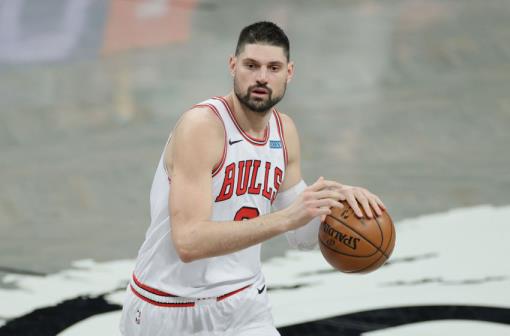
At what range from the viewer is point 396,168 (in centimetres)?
841

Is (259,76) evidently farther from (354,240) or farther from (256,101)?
(354,240)

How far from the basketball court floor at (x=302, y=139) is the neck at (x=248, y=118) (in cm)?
164

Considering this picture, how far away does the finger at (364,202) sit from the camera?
11.9 ft

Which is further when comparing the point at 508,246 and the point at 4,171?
the point at 4,171

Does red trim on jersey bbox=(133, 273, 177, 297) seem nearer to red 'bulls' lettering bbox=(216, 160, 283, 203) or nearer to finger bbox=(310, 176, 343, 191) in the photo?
red 'bulls' lettering bbox=(216, 160, 283, 203)

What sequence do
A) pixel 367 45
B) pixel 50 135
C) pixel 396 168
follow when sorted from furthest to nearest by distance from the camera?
pixel 367 45, pixel 50 135, pixel 396 168

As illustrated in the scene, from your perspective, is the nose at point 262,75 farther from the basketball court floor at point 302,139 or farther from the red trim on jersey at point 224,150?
the basketball court floor at point 302,139

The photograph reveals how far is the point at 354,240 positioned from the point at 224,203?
568mm

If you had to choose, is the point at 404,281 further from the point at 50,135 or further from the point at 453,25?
the point at 453,25

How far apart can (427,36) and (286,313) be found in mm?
9181

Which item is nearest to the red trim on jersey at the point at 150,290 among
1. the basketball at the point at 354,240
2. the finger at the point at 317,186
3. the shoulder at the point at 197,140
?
the shoulder at the point at 197,140

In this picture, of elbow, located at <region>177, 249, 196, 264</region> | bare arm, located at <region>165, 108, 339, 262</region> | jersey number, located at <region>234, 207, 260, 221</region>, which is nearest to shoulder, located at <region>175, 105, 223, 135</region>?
bare arm, located at <region>165, 108, 339, 262</region>

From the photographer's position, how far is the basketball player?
3.43 metres

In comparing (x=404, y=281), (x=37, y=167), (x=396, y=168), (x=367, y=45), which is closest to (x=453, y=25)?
(x=367, y=45)
